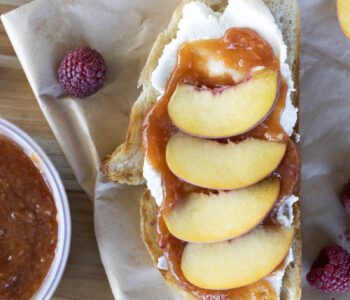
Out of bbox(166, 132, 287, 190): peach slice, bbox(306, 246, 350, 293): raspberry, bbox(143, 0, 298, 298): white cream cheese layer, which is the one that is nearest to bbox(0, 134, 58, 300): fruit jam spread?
bbox(143, 0, 298, 298): white cream cheese layer

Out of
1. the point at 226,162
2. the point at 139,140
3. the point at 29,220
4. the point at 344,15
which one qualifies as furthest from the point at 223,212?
the point at 344,15

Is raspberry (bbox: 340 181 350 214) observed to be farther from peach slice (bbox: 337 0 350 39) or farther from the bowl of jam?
the bowl of jam

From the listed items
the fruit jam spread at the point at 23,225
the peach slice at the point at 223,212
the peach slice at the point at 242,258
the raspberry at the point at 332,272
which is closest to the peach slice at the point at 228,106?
the peach slice at the point at 223,212

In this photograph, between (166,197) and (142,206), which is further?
(142,206)

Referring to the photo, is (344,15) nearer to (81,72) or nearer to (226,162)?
(226,162)

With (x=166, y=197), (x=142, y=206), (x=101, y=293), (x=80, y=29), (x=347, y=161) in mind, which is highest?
(x=80, y=29)

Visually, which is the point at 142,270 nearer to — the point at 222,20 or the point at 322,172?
the point at 322,172

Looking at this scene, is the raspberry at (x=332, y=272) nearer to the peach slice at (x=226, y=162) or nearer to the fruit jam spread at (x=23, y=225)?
the peach slice at (x=226, y=162)

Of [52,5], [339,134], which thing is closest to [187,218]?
[339,134]

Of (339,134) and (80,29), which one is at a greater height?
(80,29)
